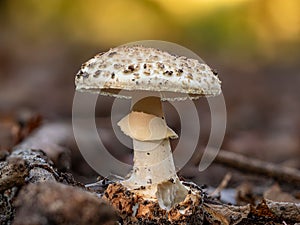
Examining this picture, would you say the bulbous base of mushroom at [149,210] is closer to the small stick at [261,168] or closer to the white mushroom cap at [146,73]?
the white mushroom cap at [146,73]

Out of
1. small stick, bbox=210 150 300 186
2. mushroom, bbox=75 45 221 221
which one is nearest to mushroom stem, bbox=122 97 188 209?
mushroom, bbox=75 45 221 221

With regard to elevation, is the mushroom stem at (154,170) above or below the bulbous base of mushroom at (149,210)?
above

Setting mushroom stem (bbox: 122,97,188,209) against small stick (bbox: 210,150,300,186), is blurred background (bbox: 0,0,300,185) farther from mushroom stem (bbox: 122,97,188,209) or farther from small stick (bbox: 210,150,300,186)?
mushroom stem (bbox: 122,97,188,209)

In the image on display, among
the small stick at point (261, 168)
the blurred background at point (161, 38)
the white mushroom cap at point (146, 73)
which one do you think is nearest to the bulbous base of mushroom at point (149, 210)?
the white mushroom cap at point (146, 73)

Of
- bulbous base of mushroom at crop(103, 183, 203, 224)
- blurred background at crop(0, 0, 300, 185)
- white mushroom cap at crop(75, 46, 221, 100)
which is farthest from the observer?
blurred background at crop(0, 0, 300, 185)

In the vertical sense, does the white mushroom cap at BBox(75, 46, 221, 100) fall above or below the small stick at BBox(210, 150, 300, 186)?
above

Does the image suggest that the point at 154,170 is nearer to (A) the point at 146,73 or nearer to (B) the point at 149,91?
(B) the point at 149,91

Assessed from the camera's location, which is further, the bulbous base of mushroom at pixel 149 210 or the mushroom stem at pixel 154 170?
the mushroom stem at pixel 154 170
